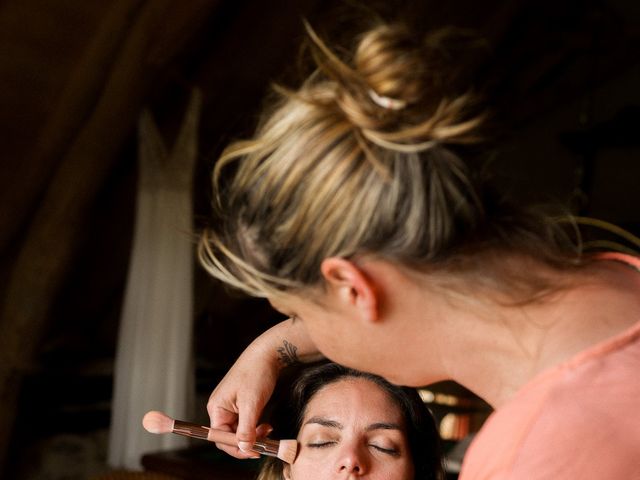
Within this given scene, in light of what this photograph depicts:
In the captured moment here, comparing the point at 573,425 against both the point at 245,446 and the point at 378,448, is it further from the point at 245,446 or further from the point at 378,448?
the point at 378,448

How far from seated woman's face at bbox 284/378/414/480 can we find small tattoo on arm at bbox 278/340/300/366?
212 millimetres

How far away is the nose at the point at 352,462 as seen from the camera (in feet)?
4.00

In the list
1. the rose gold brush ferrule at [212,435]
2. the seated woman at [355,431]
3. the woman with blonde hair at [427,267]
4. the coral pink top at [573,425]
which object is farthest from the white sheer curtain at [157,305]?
the coral pink top at [573,425]

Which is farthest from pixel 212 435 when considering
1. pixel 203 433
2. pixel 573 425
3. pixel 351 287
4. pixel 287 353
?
pixel 573 425

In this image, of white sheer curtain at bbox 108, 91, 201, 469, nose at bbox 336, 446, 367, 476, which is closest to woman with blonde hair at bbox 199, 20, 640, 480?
nose at bbox 336, 446, 367, 476

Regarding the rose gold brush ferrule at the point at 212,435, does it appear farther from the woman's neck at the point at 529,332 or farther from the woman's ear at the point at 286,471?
the woman's neck at the point at 529,332

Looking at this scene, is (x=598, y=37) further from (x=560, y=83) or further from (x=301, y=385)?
(x=301, y=385)

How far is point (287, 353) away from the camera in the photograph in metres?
1.14

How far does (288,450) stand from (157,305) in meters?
2.31

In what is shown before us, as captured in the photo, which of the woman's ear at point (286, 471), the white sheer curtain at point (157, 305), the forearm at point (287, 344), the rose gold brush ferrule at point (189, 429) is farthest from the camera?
the white sheer curtain at point (157, 305)

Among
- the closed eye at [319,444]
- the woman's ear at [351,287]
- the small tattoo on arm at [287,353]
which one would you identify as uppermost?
the small tattoo on arm at [287,353]

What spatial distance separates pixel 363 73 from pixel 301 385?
804 mm

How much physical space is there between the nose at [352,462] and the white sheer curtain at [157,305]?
2.27 m

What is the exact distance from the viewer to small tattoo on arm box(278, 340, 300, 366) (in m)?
1.13
